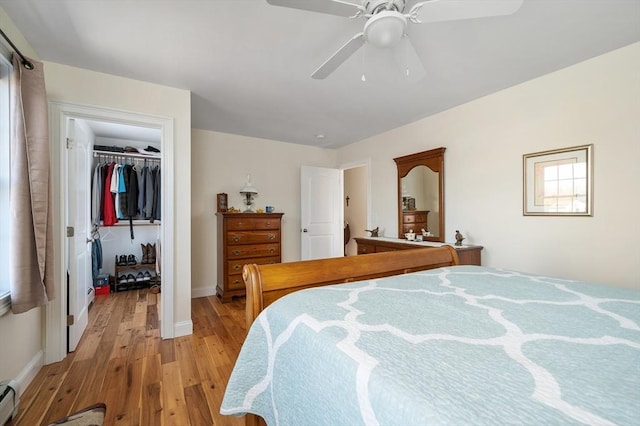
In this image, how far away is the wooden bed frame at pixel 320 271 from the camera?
120 cm

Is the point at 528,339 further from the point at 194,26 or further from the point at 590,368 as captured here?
the point at 194,26

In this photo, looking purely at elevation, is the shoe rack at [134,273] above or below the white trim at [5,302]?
below

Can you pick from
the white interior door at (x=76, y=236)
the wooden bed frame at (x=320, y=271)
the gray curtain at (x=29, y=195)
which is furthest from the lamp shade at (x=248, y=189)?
the wooden bed frame at (x=320, y=271)

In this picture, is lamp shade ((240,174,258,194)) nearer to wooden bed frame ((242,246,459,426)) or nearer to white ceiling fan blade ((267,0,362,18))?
wooden bed frame ((242,246,459,426))

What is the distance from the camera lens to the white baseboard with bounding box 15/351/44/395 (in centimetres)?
169

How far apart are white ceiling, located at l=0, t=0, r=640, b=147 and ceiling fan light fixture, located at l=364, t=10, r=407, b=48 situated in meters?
0.26

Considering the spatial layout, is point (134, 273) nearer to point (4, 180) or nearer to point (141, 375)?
point (141, 375)

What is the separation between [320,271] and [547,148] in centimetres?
227

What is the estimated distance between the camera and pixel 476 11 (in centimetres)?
124

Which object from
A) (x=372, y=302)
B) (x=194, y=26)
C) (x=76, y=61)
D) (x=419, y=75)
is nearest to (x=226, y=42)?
(x=194, y=26)

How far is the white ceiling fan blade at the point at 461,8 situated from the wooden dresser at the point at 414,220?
229cm

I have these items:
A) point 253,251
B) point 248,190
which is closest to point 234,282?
point 253,251

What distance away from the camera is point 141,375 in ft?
6.09

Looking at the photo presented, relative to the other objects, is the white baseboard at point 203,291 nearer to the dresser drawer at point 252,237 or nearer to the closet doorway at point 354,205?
the dresser drawer at point 252,237
